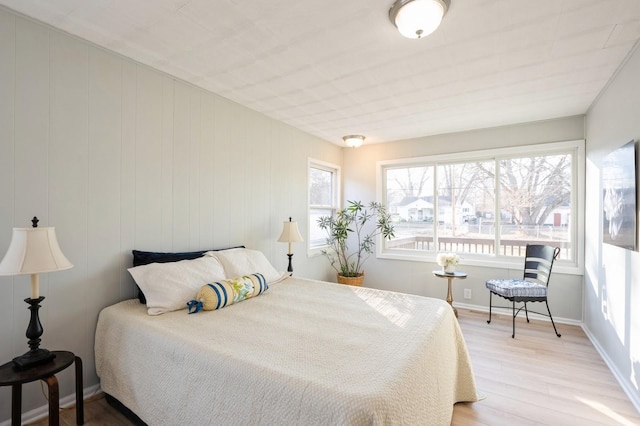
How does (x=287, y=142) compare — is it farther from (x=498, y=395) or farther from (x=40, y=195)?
(x=498, y=395)

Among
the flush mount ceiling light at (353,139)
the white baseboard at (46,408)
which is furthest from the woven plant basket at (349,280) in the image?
the white baseboard at (46,408)

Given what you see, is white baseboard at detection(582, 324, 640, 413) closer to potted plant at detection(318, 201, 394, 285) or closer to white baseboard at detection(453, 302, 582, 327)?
white baseboard at detection(453, 302, 582, 327)

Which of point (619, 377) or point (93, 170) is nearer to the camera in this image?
point (93, 170)

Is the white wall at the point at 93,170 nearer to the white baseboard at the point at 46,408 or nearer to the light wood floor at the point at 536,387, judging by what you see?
the white baseboard at the point at 46,408

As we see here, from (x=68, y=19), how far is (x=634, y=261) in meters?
4.08

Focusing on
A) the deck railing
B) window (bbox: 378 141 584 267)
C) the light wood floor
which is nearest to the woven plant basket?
window (bbox: 378 141 584 267)

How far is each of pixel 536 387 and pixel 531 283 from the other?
4.77 feet

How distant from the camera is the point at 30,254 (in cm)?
155

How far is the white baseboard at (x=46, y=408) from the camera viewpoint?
72.4 inches

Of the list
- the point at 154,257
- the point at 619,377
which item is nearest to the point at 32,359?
the point at 154,257

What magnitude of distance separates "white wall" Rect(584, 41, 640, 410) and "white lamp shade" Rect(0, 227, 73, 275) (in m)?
3.64

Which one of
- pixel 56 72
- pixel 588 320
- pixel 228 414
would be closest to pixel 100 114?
pixel 56 72

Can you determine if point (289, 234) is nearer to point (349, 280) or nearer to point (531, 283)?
point (349, 280)

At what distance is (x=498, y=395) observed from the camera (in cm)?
223
